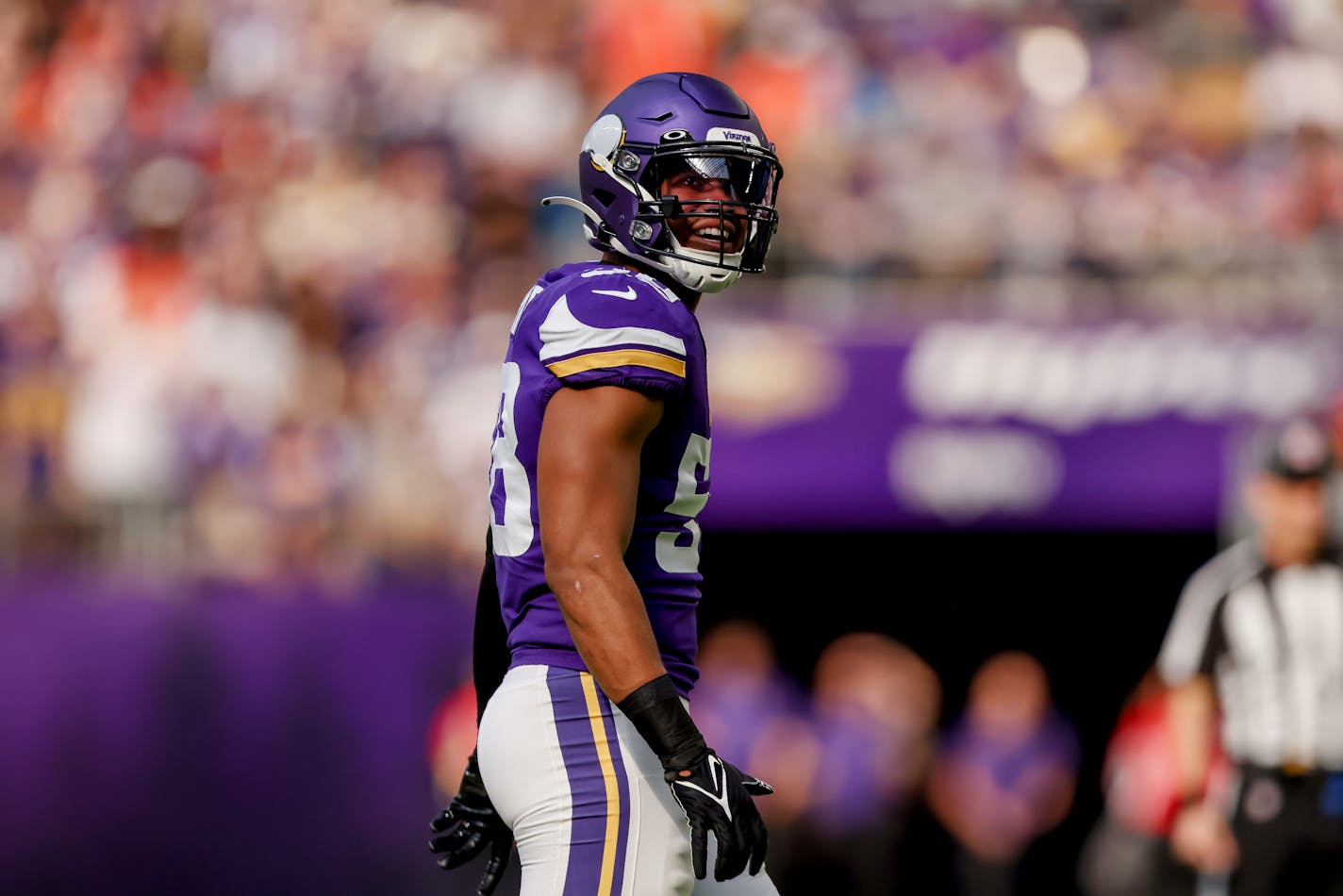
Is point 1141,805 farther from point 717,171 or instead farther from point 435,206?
point 717,171

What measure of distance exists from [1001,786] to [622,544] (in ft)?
18.7

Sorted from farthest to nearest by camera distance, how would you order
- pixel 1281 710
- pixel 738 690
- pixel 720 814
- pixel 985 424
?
pixel 738 690, pixel 985 424, pixel 1281 710, pixel 720 814

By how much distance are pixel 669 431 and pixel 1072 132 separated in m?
6.18

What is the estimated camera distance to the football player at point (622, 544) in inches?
109

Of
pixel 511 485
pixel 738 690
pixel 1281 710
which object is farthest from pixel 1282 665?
pixel 511 485

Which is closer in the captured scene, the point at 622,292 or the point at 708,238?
the point at 622,292

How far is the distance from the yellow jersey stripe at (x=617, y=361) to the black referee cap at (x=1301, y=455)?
15.0ft

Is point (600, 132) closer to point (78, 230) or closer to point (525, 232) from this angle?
point (525, 232)

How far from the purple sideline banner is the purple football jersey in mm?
4367

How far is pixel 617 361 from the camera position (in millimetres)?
2807

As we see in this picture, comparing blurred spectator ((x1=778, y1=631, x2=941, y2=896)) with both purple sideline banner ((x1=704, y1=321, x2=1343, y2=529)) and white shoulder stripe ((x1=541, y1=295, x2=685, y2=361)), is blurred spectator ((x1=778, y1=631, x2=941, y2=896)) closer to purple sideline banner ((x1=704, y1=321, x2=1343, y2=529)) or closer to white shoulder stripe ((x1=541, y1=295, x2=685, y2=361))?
purple sideline banner ((x1=704, y1=321, x2=1343, y2=529))

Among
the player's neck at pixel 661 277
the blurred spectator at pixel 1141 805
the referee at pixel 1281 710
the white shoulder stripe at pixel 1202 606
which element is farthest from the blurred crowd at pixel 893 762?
the player's neck at pixel 661 277

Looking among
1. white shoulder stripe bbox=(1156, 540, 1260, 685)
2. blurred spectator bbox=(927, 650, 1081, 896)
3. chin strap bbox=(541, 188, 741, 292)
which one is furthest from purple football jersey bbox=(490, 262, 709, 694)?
blurred spectator bbox=(927, 650, 1081, 896)

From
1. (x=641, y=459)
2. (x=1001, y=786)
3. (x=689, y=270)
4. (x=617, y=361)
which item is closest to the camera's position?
(x=617, y=361)
